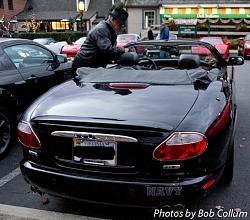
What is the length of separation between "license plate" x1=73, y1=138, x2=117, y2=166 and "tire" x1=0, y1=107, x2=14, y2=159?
7.37 feet

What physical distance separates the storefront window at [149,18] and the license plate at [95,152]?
34.4 metres

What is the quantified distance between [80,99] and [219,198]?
5.06 feet

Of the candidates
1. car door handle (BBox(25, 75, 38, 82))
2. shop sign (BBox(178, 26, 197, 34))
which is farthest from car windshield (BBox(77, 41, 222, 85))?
shop sign (BBox(178, 26, 197, 34))

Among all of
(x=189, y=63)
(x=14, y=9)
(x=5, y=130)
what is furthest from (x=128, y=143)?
(x=14, y=9)

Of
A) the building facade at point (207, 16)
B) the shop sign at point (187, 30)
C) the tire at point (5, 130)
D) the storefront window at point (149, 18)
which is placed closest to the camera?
the tire at point (5, 130)

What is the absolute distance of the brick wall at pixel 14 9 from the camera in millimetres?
46119

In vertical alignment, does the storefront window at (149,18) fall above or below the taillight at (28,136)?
below

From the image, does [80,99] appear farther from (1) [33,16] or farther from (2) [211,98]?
(1) [33,16]

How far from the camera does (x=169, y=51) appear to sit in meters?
5.79

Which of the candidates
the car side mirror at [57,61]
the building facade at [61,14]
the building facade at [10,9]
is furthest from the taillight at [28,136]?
the building facade at [10,9]

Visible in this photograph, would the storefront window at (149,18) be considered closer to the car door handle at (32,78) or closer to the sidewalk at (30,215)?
the car door handle at (32,78)

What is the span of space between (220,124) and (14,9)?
48.6 meters

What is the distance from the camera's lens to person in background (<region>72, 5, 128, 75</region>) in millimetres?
5305

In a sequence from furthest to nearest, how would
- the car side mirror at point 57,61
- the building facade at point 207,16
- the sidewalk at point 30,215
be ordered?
the building facade at point 207,16 → the car side mirror at point 57,61 → the sidewalk at point 30,215
